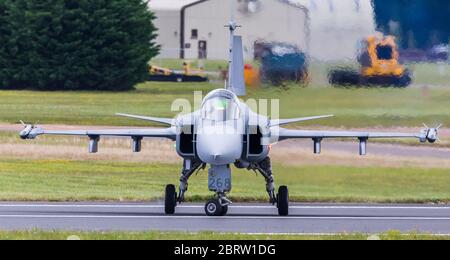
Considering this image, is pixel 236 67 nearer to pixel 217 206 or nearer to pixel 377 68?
pixel 217 206

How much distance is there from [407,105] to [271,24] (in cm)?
376

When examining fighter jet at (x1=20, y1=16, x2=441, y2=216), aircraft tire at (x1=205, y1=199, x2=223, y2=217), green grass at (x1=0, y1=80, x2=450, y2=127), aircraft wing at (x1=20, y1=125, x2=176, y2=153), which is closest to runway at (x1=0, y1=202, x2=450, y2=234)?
aircraft tire at (x1=205, y1=199, x2=223, y2=217)

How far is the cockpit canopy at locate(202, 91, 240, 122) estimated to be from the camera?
24.8 metres

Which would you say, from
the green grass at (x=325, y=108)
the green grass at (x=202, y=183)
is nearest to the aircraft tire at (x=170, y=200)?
the green grass at (x=202, y=183)

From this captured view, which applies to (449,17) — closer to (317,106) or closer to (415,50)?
(415,50)

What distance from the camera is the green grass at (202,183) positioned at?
30.6 meters

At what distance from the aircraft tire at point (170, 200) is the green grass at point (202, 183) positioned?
342cm

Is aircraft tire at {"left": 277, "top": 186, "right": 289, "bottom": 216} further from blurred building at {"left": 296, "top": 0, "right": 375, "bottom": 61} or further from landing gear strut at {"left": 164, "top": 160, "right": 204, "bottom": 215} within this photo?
blurred building at {"left": 296, "top": 0, "right": 375, "bottom": 61}

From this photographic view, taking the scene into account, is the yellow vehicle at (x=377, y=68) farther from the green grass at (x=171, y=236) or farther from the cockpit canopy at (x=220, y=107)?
the green grass at (x=171, y=236)

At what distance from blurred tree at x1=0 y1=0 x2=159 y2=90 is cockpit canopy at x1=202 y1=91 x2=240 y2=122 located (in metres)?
28.1

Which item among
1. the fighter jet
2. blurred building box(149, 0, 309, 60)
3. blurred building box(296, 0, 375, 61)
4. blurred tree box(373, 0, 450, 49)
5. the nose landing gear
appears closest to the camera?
the fighter jet

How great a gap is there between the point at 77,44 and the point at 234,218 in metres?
29.6
